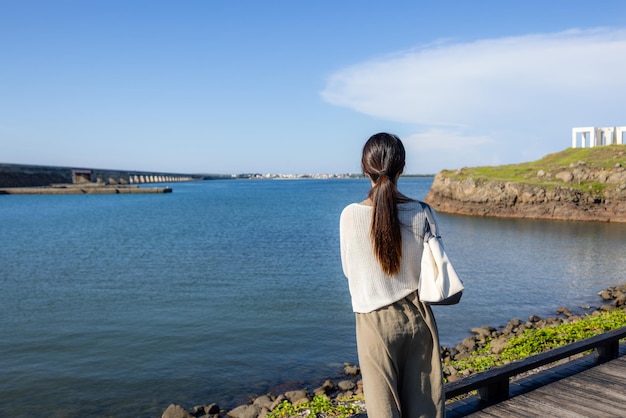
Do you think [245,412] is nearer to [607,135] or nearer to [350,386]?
[350,386]

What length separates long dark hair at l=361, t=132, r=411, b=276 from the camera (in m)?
3.15

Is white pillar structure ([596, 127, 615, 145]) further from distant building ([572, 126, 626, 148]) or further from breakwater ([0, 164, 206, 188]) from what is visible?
breakwater ([0, 164, 206, 188])

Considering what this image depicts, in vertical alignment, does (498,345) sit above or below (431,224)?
below

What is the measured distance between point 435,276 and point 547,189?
55450 millimetres

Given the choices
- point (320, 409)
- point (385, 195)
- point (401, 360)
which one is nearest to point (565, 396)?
point (401, 360)

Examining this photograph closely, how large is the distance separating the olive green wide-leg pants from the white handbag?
0.20 metres

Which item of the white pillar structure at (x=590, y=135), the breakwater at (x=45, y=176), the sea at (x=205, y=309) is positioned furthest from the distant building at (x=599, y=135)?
the breakwater at (x=45, y=176)

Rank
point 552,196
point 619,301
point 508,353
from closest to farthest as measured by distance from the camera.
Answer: point 508,353
point 619,301
point 552,196

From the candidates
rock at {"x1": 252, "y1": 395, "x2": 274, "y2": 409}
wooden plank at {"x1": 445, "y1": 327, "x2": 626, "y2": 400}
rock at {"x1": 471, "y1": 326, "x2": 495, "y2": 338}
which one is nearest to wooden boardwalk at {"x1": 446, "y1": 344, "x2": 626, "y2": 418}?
wooden plank at {"x1": 445, "y1": 327, "x2": 626, "y2": 400}

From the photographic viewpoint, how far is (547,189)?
52.9 metres

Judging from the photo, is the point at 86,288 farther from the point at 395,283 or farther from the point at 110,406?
the point at 395,283

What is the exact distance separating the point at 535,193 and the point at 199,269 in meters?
40.5

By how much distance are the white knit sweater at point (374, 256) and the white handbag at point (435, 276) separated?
0.06 m

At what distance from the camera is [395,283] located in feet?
10.7
